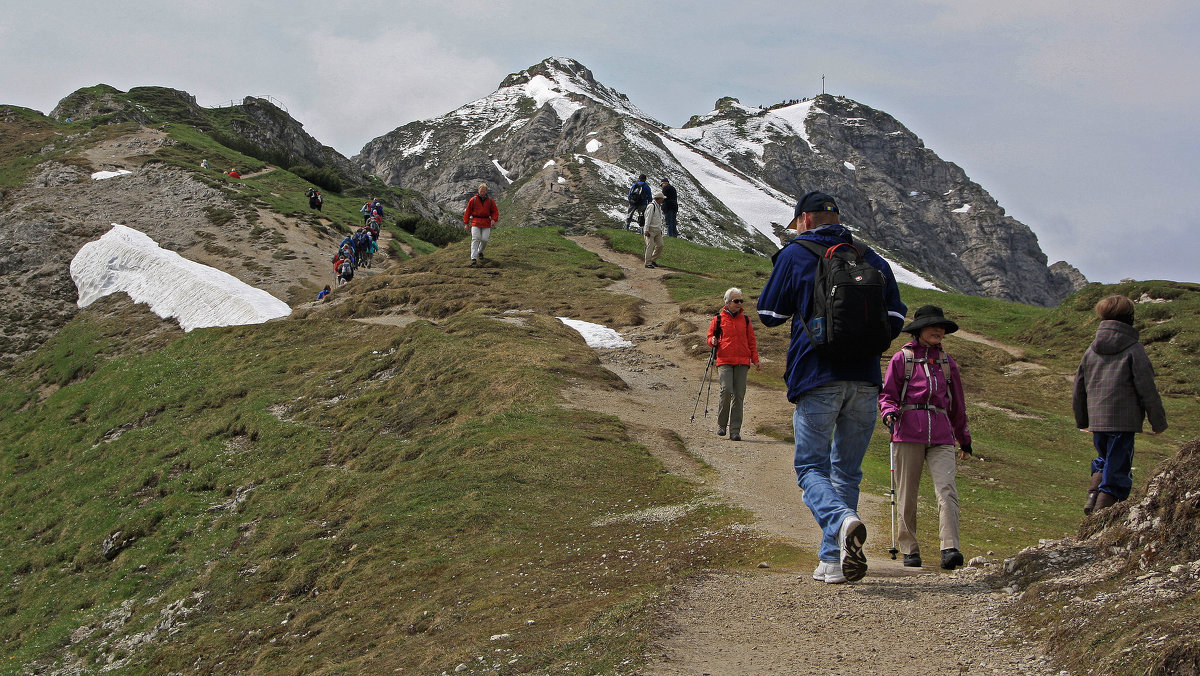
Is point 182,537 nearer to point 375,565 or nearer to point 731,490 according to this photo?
point 375,565

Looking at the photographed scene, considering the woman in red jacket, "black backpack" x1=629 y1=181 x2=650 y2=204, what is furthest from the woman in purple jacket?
"black backpack" x1=629 y1=181 x2=650 y2=204

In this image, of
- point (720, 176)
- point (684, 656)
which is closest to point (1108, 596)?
point (684, 656)

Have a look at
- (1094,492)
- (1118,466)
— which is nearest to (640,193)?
(1094,492)

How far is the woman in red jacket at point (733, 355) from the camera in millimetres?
14359

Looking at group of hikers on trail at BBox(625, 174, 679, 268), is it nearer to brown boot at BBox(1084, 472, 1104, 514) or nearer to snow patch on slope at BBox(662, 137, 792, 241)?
brown boot at BBox(1084, 472, 1104, 514)

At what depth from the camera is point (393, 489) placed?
12242mm

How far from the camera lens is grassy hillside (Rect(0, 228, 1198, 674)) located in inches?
322

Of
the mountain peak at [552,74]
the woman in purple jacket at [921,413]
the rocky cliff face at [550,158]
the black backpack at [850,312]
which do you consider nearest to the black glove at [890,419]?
the woman in purple jacket at [921,413]

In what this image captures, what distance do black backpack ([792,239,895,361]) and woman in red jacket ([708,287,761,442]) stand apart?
25.0 feet

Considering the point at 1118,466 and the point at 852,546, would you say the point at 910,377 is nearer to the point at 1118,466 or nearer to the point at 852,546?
the point at 852,546

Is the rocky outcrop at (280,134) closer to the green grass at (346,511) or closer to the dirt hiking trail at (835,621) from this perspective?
the green grass at (346,511)

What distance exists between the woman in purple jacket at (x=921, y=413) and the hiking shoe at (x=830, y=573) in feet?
4.13

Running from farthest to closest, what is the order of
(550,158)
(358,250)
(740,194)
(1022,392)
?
(550,158)
(740,194)
(358,250)
(1022,392)

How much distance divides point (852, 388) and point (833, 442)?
1.90ft
